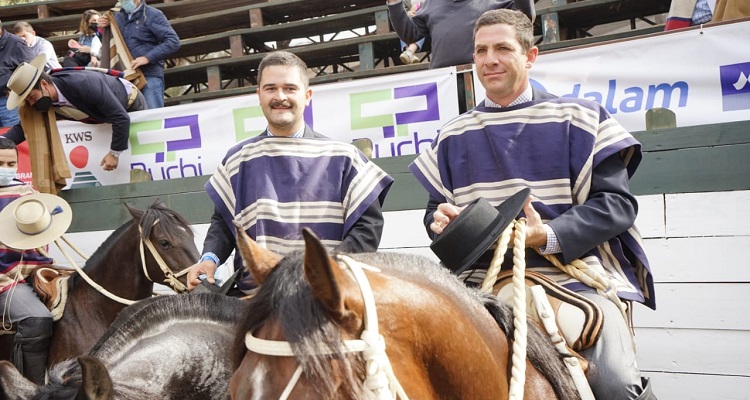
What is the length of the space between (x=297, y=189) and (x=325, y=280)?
1834 millimetres

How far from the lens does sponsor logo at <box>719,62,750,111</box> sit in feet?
13.2

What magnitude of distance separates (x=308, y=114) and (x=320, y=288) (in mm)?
4297

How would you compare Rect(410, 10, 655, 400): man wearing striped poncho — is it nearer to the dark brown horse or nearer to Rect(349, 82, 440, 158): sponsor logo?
the dark brown horse

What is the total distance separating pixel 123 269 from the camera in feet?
15.8

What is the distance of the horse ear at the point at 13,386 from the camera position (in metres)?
2.22

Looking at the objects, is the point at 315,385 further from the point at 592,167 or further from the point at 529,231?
the point at 592,167

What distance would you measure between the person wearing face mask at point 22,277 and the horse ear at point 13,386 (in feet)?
8.29

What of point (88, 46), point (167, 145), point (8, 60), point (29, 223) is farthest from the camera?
point (88, 46)

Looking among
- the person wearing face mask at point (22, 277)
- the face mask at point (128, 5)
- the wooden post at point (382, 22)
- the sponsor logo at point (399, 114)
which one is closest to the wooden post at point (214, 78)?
the face mask at point (128, 5)

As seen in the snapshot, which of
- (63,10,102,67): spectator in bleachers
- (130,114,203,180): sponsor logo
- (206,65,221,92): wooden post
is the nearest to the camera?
(130,114,203,180): sponsor logo

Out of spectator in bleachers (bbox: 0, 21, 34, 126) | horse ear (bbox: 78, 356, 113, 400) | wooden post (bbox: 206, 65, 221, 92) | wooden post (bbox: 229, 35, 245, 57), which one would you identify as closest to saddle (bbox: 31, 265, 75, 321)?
horse ear (bbox: 78, 356, 113, 400)

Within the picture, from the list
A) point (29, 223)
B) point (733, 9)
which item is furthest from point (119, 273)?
point (733, 9)

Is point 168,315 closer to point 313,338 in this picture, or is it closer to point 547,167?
point 547,167

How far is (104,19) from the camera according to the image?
7.67m
